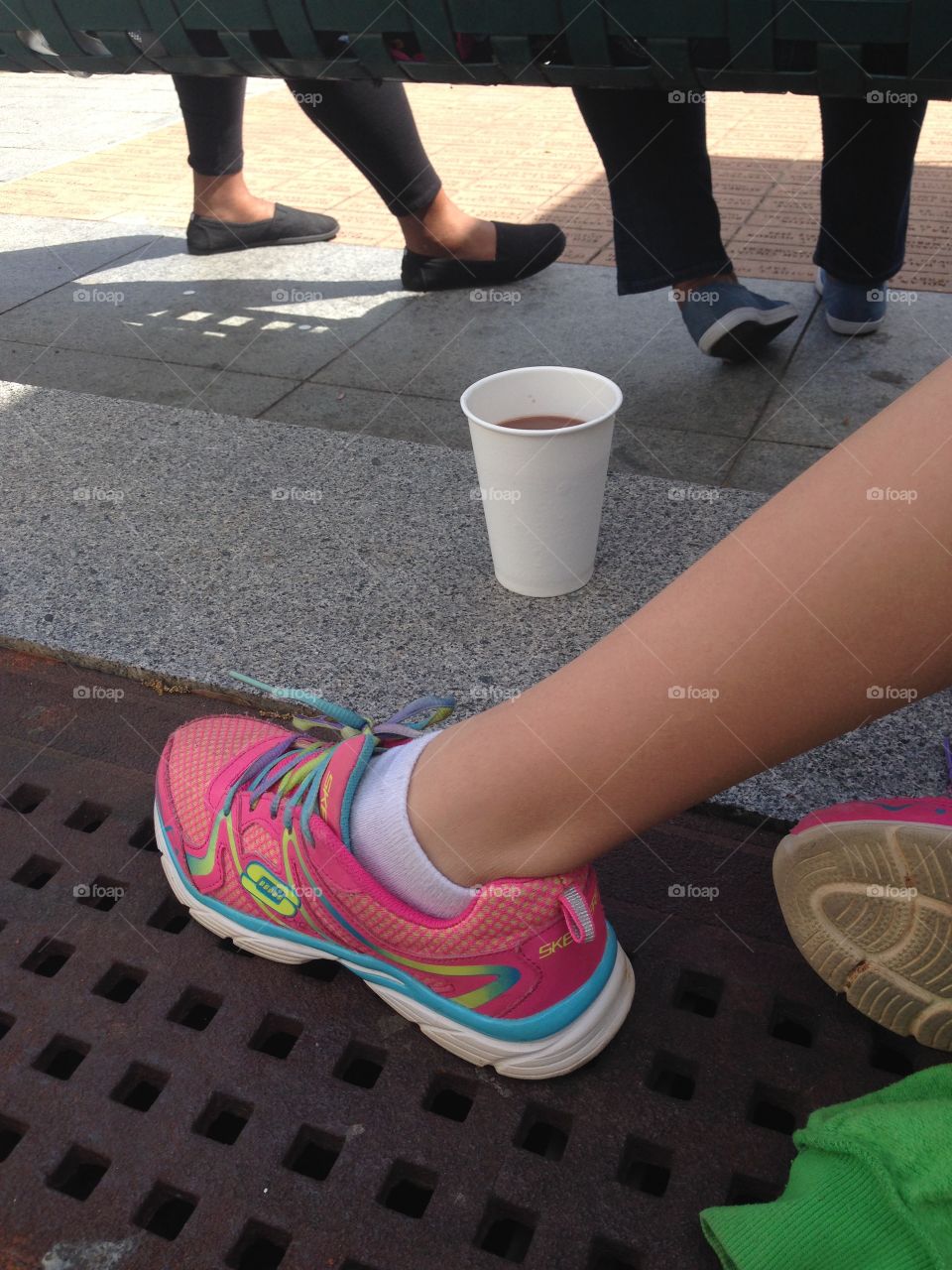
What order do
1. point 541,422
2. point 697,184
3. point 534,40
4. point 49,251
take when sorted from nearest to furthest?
point 534,40, point 541,422, point 697,184, point 49,251

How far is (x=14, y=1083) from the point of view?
47.4 inches

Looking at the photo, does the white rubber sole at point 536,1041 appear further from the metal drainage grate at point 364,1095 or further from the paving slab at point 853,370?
the paving slab at point 853,370

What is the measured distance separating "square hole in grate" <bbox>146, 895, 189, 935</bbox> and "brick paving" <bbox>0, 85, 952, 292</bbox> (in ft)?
8.61

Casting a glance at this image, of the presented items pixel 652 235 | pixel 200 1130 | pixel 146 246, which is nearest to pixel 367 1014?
pixel 200 1130

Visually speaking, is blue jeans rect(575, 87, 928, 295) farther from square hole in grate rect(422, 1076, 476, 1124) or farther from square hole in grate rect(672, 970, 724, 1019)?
square hole in grate rect(422, 1076, 476, 1124)

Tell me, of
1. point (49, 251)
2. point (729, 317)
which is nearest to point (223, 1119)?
point (729, 317)

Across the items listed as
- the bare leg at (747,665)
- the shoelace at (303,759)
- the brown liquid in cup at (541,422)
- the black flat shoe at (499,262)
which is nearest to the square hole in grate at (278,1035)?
the shoelace at (303,759)

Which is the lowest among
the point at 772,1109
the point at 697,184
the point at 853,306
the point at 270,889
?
the point at 772,1109

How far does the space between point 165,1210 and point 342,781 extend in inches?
19.2

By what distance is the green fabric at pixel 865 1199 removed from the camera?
2.76ft

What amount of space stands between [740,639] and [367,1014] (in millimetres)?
682

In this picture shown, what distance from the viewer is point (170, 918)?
141 cm

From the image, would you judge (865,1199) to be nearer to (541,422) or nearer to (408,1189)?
(408,1189)

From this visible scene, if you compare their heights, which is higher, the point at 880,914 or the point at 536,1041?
the point at 880,914
